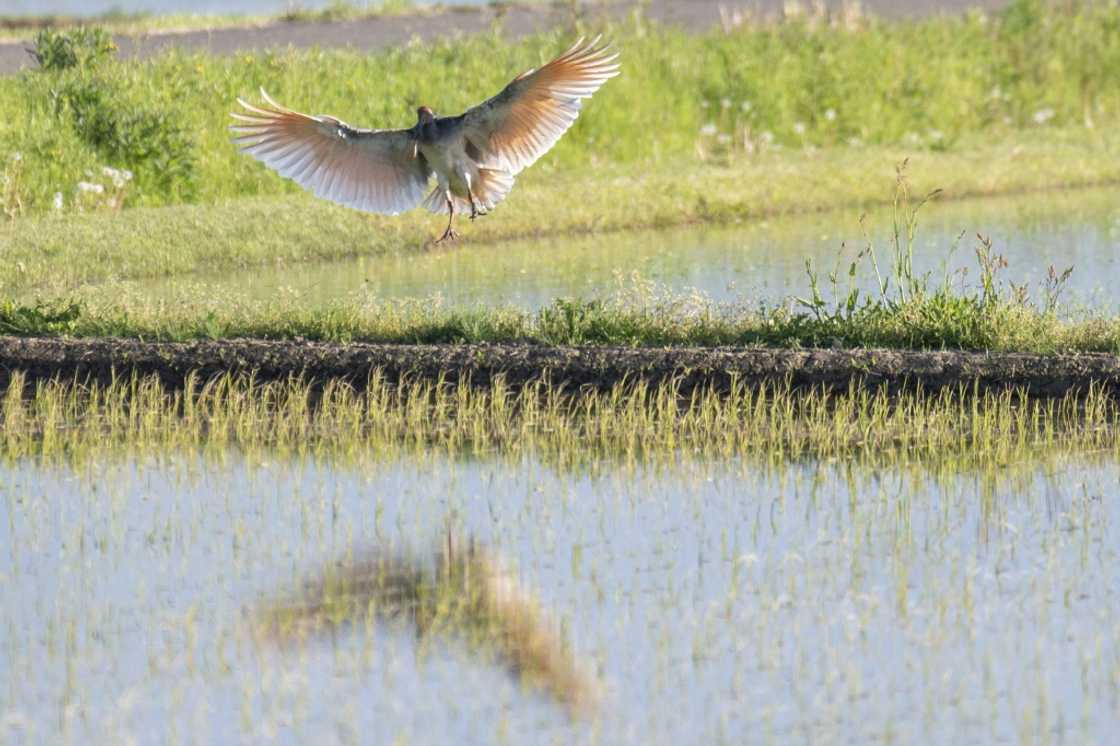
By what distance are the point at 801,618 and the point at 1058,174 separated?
54.3 feet

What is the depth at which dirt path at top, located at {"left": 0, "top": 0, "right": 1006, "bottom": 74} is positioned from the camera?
25562 millimetres

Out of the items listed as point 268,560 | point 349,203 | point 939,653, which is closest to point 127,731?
point 268,560

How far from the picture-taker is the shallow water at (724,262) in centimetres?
1562

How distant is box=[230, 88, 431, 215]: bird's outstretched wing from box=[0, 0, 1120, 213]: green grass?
6628mm

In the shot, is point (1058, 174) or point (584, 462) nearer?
point (584, 462)

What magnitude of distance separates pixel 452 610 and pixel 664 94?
52.5 feet

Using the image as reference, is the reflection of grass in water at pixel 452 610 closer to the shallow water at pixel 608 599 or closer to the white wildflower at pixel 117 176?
the shallow water at pixel 608 599

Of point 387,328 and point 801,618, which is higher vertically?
point 387,328

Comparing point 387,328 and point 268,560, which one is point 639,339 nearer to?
point 387,328

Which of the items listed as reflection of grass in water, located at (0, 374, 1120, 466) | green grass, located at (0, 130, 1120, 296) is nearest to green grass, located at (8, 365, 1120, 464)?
reflection of grass in water, located at (0, 374, 1120, 466)

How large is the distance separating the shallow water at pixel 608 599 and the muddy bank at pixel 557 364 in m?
1.23

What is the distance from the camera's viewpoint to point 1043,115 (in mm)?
26031

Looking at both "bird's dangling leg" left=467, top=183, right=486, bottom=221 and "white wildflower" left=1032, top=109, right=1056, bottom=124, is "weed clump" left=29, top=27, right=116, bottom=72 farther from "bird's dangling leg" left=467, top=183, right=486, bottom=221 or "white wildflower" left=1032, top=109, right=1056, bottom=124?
"white wildflower" left=1032, top=109, right=1056, bottom=124

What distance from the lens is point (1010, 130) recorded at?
84.7ft
